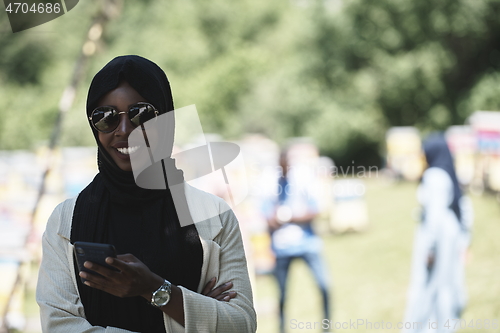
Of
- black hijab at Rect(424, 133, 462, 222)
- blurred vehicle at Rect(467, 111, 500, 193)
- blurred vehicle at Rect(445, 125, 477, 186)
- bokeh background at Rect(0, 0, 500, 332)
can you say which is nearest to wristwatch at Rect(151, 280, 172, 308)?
bokeh background at Rect(0, 0, 500, 332)

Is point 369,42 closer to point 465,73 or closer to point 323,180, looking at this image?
point 465,73

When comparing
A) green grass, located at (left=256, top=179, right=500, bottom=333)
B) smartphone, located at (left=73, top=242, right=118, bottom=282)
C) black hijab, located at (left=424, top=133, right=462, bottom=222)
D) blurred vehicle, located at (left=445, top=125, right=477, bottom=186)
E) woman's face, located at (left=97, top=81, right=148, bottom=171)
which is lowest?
green grass, located at (left=256, top=179, right=500, bottom=333)

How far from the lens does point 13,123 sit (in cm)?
2319

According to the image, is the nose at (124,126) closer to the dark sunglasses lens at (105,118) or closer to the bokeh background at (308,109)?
the dark sunglasses lens at (105,118)

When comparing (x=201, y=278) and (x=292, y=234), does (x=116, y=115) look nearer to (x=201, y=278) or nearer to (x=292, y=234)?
(x=201, y=278)

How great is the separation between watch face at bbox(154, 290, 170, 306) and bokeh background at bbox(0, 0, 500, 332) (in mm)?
2799

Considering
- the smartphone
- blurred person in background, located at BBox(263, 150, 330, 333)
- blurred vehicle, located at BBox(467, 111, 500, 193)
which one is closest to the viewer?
the smartphone

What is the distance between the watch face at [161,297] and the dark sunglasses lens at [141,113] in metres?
0.47

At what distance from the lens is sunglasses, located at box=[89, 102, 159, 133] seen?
143 centimetres

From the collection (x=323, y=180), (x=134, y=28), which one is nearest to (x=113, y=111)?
(x=323, y=180)

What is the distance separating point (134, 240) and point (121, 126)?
321mm

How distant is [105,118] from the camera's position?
1440 millimetres

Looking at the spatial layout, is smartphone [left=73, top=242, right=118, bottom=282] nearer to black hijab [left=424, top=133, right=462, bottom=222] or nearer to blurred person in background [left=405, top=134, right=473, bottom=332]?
blurred person in background [left=405, top=134, right=473, bottom=332]

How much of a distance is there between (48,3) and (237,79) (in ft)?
87.8
